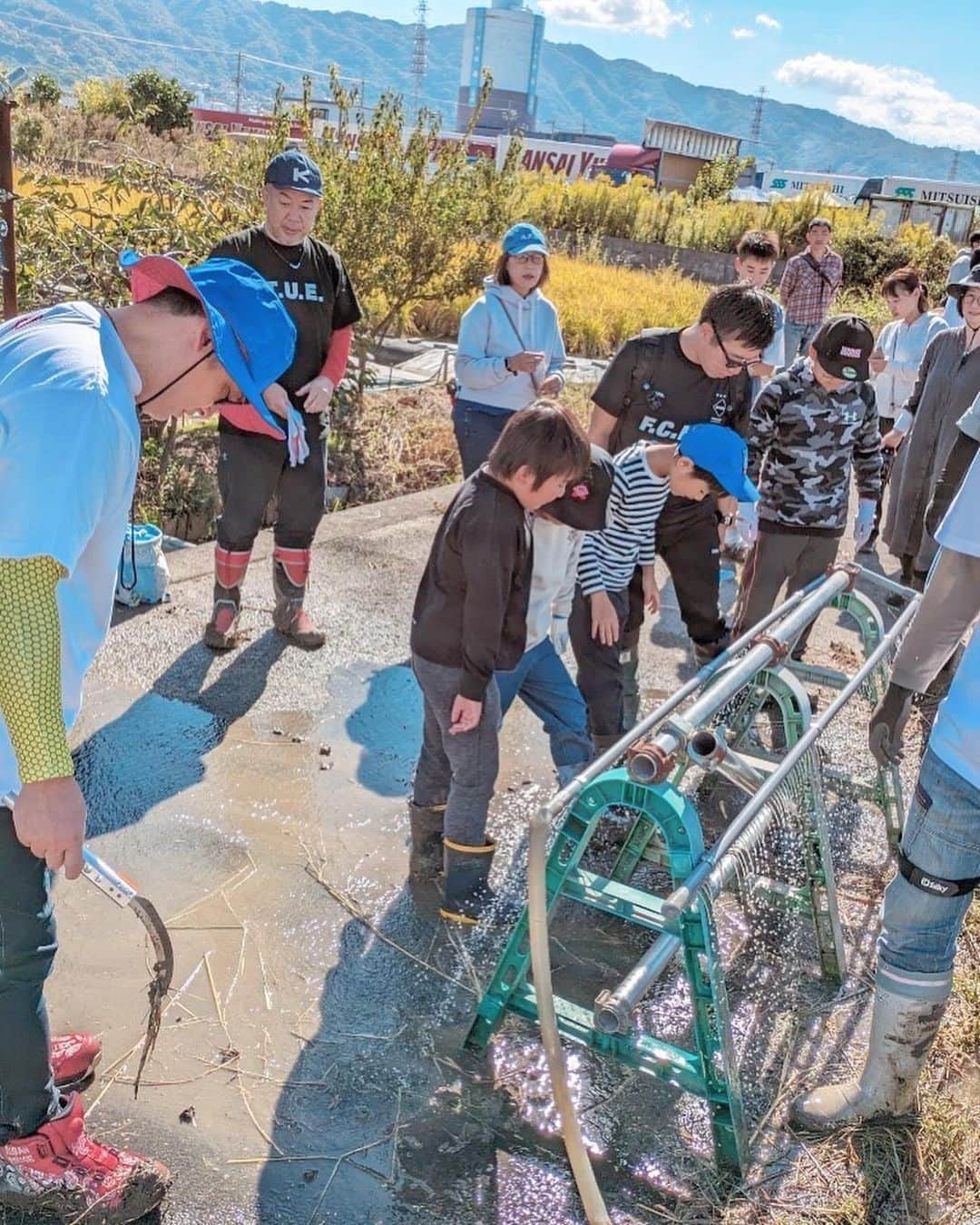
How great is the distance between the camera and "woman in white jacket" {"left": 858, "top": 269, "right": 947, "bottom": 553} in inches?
289

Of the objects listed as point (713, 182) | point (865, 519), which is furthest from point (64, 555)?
point (713, 182)

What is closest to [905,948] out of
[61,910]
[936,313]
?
[61,910]

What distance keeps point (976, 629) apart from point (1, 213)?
4.29 m

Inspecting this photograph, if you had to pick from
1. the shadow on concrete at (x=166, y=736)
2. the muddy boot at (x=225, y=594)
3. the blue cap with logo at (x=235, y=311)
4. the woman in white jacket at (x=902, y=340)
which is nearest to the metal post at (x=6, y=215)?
the muddy boot at (x=225, y=594)

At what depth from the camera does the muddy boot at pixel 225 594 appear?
4648 mm

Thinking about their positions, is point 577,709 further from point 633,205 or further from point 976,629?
point 633,205

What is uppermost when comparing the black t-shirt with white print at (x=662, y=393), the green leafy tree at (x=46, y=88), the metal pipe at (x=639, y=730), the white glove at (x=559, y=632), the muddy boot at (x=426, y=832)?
the green leafy tree at (x=46, y=88)

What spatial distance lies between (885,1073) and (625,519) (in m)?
2.03

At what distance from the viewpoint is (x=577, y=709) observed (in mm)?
3611

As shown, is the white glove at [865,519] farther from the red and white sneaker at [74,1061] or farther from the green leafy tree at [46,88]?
the green leafy tree at [46,88]

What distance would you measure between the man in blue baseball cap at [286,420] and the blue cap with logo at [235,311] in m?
2.19

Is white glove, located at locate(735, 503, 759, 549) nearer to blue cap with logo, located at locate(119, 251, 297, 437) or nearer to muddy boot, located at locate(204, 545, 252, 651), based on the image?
muddy boot, located at locate(204, 545, 252, 651)

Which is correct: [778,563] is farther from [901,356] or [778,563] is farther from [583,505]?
[901,356]

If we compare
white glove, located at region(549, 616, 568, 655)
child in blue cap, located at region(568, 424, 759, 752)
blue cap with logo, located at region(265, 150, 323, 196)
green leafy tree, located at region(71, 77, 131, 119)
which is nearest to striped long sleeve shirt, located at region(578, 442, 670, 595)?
child in blue cap, located at region(568, 424, 759, 752)
